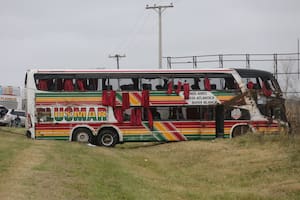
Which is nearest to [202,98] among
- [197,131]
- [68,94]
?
[197,131]

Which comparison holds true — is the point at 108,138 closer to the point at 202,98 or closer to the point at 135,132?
the point at 135,132

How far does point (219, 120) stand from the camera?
26047 millimetres

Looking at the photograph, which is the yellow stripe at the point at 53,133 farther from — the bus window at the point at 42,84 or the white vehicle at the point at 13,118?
the white vehicle at the point at 13,118

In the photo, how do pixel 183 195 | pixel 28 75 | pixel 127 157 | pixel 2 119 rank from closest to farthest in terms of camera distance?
pixel 183 195 < pixel 127 157 < pixel 28 75 < pixel 2 119

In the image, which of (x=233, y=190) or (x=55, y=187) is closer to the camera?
(x=55, y=187)

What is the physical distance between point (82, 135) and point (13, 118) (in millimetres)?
23304

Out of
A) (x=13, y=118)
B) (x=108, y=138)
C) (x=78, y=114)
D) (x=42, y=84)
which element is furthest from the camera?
(x=13, y=118)

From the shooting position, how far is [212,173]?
16.0 m

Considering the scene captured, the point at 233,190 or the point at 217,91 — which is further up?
the point at 217,91

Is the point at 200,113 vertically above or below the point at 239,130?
above

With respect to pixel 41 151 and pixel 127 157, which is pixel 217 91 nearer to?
pixel 127 157

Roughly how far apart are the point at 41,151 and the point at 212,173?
5.80 m

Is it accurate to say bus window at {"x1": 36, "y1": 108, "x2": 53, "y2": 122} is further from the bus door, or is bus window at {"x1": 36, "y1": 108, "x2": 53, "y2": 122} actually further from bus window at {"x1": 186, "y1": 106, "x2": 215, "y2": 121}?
the bus door

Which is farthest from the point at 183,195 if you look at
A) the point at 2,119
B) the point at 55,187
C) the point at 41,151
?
the point at 2,119
